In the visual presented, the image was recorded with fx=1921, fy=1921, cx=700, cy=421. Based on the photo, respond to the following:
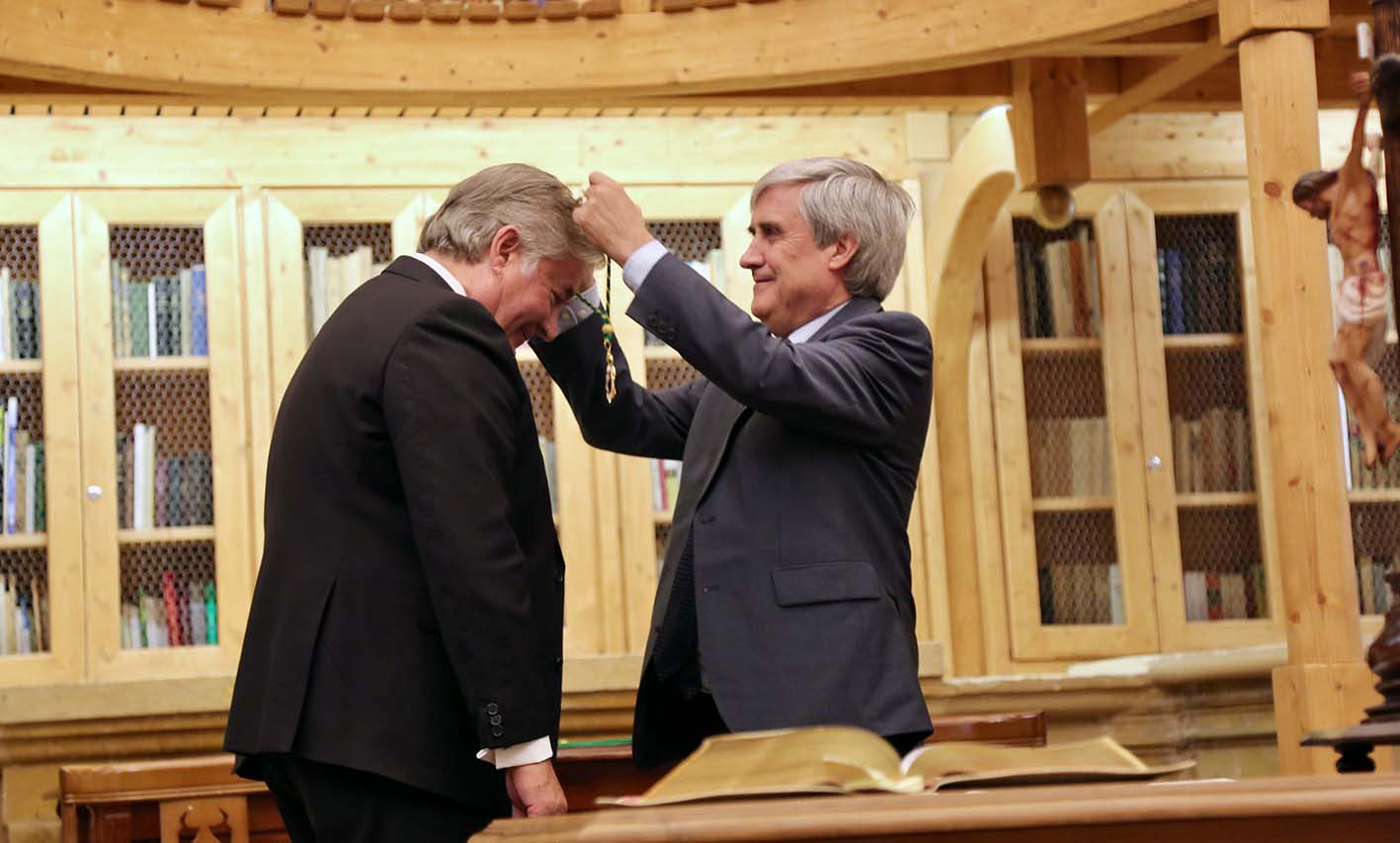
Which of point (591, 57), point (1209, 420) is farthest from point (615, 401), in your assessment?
point (1209, 420)

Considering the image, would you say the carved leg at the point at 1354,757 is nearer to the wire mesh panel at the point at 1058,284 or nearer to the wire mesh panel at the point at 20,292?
the wire mesh panel at the point at 1058,284

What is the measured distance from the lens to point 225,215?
6.16m

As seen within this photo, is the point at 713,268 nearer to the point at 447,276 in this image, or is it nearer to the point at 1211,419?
the point at 1211,419

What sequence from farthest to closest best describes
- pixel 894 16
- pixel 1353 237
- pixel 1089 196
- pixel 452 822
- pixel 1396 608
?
pixel 1089 196 → pixel 894 16 → pixel 452 822 → pixel 1353 237 → pixel 1396 608

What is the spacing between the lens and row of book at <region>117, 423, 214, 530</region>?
19.8 ft

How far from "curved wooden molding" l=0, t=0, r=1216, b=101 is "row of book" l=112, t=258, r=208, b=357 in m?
1.23

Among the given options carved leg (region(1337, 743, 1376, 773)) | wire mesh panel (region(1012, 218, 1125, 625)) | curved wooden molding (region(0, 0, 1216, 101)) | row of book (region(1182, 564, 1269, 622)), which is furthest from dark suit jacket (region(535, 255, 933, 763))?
row of book (region(1182, 564, 1269, 622))

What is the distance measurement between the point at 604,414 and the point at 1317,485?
2.02m

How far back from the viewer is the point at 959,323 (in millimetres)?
6488

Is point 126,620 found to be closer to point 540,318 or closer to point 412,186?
point 412,186

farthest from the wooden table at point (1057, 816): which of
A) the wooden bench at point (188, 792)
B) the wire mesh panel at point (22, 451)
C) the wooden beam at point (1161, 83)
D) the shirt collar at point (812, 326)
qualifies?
the wire mesh panel at point (22, 451)

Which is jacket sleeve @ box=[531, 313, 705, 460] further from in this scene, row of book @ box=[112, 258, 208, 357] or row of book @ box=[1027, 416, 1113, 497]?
row of book @ box=[1027, 416, 1113, 497]

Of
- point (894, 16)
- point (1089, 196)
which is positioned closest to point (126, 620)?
point (894, 16)

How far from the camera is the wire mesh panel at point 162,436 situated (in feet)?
19.8
